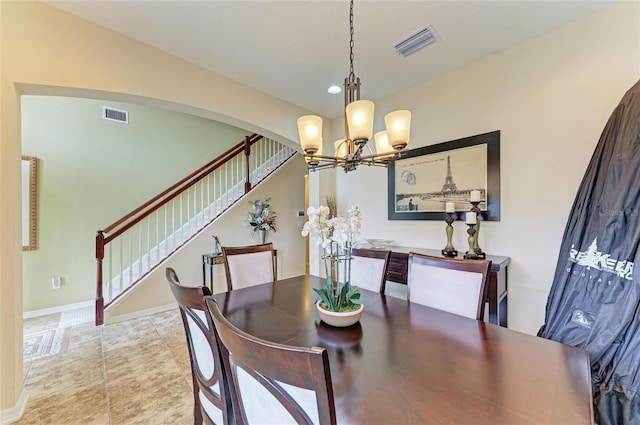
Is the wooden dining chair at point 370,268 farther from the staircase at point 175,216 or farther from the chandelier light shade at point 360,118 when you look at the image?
the staircase at point 175,216

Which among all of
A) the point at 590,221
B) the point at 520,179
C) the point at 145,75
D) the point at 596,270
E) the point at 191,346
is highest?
the point at 145,75

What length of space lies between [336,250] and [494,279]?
161 cm

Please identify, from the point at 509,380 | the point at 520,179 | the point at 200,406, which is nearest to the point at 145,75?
the point at 200,406

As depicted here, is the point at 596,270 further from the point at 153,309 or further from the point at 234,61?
the point at 153,309

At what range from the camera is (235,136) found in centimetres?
546

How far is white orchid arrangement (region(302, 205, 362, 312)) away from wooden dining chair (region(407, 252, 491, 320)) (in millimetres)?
637

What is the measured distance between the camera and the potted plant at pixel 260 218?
4.51 m

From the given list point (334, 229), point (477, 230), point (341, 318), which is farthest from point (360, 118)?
point (477, 230)

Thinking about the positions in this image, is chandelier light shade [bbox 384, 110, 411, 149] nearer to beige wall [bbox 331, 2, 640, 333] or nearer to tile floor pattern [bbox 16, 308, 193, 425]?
beige wall [bbox 331, 2, 640, 333]

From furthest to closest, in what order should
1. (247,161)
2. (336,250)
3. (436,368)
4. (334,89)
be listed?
(247,161) → (334,89) → (336,250) → (436,368)

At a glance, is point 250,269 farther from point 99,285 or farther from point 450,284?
point 99,285

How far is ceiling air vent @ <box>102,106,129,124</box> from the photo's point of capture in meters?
4.04

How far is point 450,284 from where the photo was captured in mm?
1672

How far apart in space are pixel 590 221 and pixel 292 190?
4.23 meters
